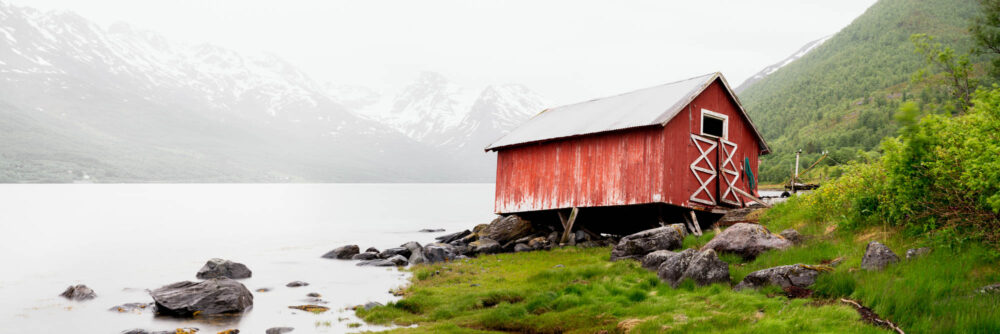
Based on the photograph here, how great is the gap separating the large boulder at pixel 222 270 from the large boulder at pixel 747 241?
2013cm

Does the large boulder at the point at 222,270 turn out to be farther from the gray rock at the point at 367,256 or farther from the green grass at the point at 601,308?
the green grass at the point at 601,308

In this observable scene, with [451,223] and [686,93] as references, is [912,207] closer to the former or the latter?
[686,93]

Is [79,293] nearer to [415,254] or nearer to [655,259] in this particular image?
[415,254]

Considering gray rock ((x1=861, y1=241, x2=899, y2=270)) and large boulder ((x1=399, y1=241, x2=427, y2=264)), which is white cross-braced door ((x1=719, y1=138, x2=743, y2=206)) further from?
gray rock ((x1=861, y1=241, x2=899, y2=270))

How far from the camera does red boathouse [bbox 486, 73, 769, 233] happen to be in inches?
982

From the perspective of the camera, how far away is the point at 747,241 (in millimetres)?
17141

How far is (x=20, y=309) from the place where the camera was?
824 inches

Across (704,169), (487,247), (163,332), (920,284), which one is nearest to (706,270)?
(920,284)

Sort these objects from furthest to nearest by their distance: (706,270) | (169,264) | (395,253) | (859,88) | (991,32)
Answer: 1. (859,88)
2. (991,32)
3. (169,264)
4. (395,253)
5. (706,270)

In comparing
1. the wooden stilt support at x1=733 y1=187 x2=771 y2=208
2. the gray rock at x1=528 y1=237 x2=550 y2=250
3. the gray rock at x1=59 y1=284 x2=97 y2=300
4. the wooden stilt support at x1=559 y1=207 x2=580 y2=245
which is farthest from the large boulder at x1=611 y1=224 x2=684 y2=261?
the gray rock at x1=59 y1=284 x2=97 y2=300

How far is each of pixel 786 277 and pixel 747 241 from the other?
393 cm

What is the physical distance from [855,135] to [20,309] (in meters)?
132

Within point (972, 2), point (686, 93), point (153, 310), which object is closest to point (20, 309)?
point (153, 310)

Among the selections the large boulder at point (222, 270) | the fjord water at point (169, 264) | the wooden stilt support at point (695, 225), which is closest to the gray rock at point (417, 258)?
the fjord water at point (169, 264)
